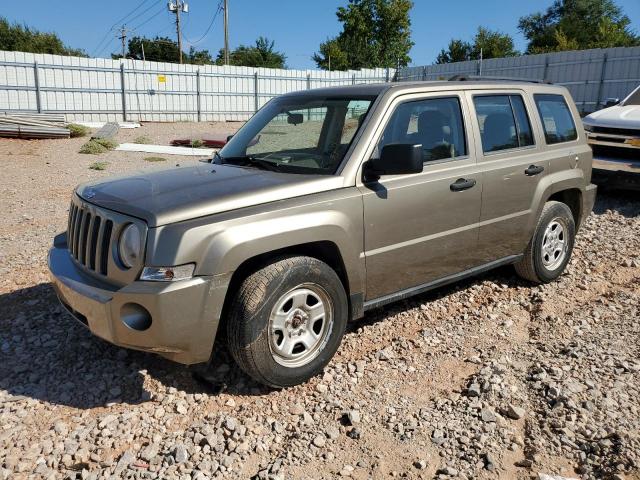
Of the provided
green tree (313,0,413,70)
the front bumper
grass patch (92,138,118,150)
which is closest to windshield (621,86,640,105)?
the front bumper

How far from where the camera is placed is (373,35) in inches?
1896

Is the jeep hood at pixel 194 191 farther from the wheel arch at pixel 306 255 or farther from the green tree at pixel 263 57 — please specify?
the green tree at pixel 263 57

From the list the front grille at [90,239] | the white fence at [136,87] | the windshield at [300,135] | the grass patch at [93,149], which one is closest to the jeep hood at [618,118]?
the windshield at [300,135]

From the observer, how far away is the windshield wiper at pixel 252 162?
13.0ft

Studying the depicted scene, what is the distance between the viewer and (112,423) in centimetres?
318

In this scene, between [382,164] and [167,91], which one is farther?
[167,91]

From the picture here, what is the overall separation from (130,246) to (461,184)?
2475 millimetres

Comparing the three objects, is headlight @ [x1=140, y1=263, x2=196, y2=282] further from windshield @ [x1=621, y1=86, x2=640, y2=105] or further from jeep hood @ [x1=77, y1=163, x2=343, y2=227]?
windshield @ [x1=621, y1=86, x2=640, y2=105]

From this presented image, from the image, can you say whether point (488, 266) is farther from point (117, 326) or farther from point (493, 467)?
point (117, 326)

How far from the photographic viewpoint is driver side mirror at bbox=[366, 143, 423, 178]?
352 centimetres

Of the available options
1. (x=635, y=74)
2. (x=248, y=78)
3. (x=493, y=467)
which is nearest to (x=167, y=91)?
(x=248, y=78)

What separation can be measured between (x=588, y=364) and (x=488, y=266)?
1.21 m

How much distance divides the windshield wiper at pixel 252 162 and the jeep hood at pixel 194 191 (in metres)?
0.10

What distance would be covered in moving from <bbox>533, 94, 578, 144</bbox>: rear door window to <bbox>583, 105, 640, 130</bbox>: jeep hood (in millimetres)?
3659
